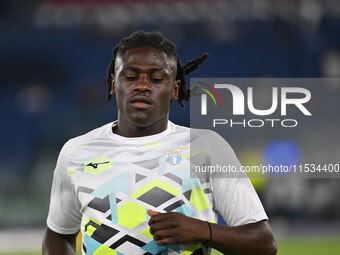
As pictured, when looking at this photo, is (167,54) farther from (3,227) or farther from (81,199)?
(3,227)

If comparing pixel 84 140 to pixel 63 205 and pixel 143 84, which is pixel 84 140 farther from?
pixel 143 84

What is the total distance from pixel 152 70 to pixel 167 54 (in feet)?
0.38

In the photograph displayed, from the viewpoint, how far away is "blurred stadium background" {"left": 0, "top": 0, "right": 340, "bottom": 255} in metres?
9.41

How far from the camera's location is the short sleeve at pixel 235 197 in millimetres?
1792

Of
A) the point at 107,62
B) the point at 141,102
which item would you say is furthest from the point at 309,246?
the point at 141,102

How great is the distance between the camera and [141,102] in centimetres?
191

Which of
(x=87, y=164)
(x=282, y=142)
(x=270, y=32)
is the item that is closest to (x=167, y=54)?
(x=87, y=164)

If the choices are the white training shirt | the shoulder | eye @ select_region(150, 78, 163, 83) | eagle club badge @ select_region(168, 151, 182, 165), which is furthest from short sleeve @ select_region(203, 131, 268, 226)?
the shoulder

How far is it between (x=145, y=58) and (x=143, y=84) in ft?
0.35

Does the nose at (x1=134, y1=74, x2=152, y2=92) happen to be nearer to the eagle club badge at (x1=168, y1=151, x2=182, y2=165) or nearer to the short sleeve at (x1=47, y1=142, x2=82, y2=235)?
the eagle club badge at (x1=168, y1=151, x2=182, y2=165)

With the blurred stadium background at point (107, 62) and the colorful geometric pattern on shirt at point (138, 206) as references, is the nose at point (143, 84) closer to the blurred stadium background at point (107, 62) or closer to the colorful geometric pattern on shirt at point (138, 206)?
the colorful geometric pattern on shirt at point (138, 206)

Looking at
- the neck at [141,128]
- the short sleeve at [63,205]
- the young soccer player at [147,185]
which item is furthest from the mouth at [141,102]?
the short sleeve at [63,205]

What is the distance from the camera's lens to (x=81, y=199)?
6.33 feet

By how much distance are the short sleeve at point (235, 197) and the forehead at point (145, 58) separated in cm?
42
